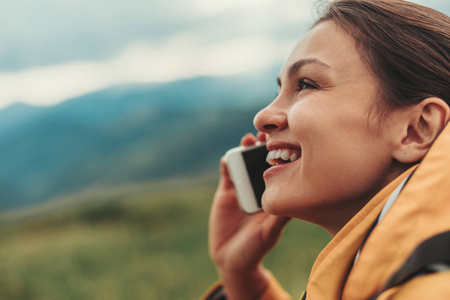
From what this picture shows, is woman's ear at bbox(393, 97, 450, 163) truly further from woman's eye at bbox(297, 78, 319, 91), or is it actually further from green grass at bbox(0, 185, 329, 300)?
green grass at bbox(0, 185, 329, 300)

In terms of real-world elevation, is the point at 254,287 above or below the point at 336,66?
below

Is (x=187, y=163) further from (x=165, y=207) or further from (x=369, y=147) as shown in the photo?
→ (x=369, y=147)

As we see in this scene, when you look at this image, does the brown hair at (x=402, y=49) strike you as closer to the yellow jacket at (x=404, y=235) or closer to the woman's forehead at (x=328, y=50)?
the woman's forehead at (x=328, y=50)

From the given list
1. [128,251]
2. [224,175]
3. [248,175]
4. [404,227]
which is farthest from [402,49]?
[128,251]

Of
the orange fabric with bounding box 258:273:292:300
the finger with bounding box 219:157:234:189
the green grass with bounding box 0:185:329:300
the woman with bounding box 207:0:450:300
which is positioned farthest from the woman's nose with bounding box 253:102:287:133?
the green grass with bounding box 0:185:329:300

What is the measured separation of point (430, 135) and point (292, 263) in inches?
85.0

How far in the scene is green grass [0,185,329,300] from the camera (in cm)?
283

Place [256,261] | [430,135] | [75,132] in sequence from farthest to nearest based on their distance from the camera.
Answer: [75,132] → [256,261] → [430,135]

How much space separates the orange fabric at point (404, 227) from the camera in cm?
71

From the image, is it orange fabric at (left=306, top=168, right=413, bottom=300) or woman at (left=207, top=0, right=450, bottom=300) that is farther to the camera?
woman at (left=207, top=0, right=450, bottom=300)

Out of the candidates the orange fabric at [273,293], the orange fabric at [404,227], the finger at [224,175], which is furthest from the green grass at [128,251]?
the orange fabric at [404,227]

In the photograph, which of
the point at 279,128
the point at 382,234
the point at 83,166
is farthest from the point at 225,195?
the point at 83,166

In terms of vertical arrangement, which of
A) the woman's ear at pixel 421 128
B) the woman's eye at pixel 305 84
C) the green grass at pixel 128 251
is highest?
the woman's eye at pixel 305 84

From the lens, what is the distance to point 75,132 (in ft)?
13.4
